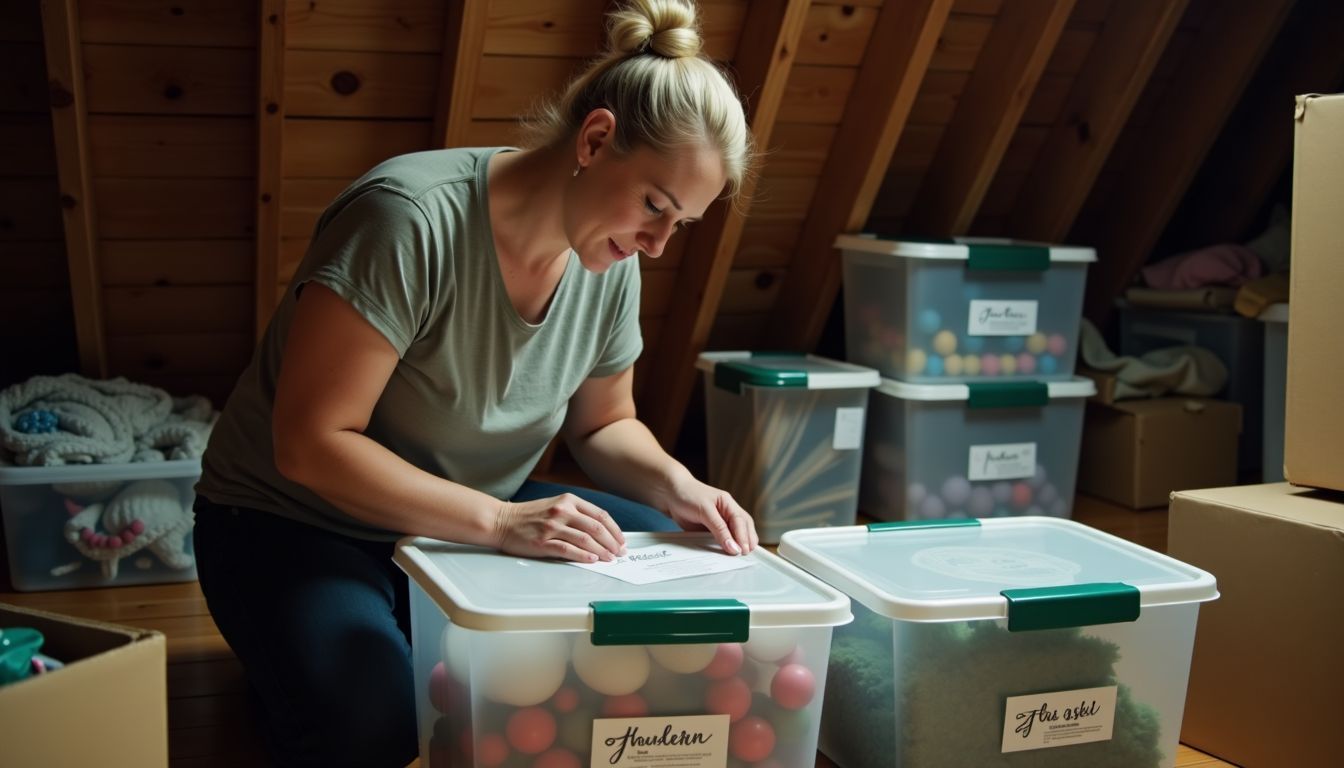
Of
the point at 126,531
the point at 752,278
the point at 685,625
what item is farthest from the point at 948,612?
the point at 752,278

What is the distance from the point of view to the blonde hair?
1.42 m

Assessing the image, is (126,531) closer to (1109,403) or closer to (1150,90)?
(1109,403)

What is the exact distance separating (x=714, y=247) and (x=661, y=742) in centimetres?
150

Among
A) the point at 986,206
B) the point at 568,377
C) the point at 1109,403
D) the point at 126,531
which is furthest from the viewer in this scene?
the point at 986,206

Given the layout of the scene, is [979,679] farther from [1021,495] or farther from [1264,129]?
[1264,129]

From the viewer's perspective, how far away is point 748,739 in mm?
1367

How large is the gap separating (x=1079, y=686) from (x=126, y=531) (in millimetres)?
1589

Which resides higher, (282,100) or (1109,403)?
(282,100)

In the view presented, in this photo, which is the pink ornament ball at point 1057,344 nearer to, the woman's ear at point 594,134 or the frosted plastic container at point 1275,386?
the frosted plastic container at point 1275,386

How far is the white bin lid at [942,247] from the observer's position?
258cm

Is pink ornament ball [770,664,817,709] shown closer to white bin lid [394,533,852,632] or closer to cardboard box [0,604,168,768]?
white bin lid [394,533,852,632]

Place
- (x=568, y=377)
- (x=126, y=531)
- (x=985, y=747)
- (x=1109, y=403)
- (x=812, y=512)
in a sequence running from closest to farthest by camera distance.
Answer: (x=985, y=747)
(x=568, y=377)
(x=126, y=531)
(x=812, y=512)
(x=1109, y=403)

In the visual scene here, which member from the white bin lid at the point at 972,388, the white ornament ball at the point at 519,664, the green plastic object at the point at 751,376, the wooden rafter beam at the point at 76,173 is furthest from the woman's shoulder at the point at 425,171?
the white bin lid at the point at 972,388

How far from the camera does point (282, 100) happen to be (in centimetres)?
224
